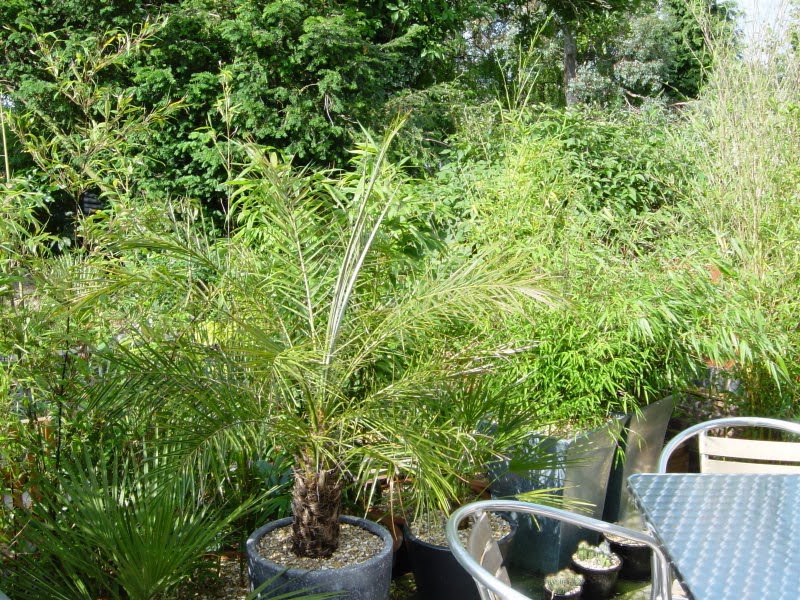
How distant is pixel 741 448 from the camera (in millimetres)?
2361

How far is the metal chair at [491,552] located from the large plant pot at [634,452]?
161 cm

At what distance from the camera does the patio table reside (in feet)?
5.49

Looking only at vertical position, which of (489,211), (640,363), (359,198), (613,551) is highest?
(359,198)

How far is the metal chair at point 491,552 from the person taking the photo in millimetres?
1373

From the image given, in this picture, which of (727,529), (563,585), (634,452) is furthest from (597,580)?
(727,529)

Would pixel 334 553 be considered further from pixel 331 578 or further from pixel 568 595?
pixel 568 595

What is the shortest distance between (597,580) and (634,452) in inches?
26.5

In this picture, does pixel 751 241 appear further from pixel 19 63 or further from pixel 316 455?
pixel 19 63

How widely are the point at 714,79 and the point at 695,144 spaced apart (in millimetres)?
413

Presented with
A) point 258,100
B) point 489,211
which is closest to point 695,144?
point 489,211

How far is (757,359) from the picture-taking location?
3.23m

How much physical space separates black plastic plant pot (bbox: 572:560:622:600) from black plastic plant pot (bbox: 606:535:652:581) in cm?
18

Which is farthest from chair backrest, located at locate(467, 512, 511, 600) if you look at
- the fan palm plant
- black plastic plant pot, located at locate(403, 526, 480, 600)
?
black plastic plant pot, located at locate(403, 526, 480, 600)

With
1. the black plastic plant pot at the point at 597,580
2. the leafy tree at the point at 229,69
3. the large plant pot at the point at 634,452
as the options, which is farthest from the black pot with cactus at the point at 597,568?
A: the leafy tree at the point at 229,69
